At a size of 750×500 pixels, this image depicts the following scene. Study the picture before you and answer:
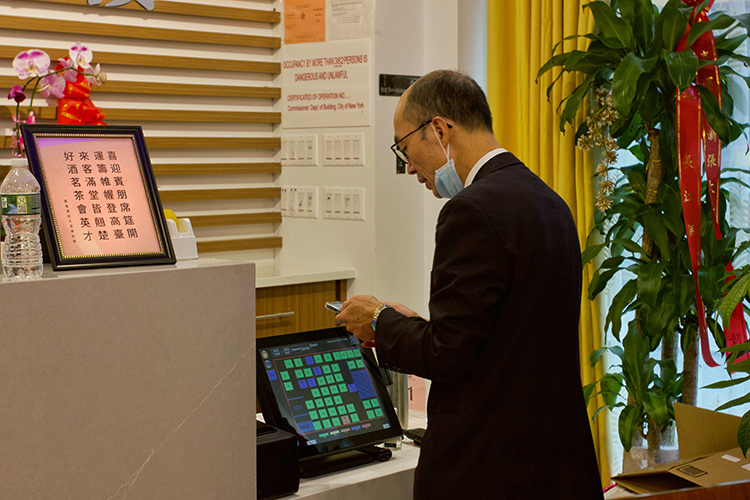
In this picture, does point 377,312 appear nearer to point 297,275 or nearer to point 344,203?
point 297,275

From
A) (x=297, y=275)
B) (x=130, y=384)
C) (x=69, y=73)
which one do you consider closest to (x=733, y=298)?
(x=130, y=384)

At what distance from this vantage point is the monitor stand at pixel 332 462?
167 cm

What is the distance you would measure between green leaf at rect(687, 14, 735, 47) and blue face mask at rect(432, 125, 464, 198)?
131 cm

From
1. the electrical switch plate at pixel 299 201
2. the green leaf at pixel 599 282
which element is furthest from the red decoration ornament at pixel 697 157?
the electrical switch plate at pixel 299 201

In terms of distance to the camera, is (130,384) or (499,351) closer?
(130,384)

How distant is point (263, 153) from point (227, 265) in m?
2.59

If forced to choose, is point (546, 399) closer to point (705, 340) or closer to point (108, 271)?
point (108, 271)

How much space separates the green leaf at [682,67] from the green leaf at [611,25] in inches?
7.9

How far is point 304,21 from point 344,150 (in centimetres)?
70

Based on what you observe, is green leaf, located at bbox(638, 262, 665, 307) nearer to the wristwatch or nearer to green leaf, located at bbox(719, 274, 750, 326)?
green leaf, located at bbox(719, 274, 750, 326)

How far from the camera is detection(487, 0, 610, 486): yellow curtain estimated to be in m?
3.08

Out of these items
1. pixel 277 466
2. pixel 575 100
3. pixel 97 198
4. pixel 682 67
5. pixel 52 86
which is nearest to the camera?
pixel 97 198

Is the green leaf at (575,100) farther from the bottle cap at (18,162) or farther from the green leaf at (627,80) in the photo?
the bottle cap at (18,162)

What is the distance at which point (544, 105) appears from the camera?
10.4 feet
